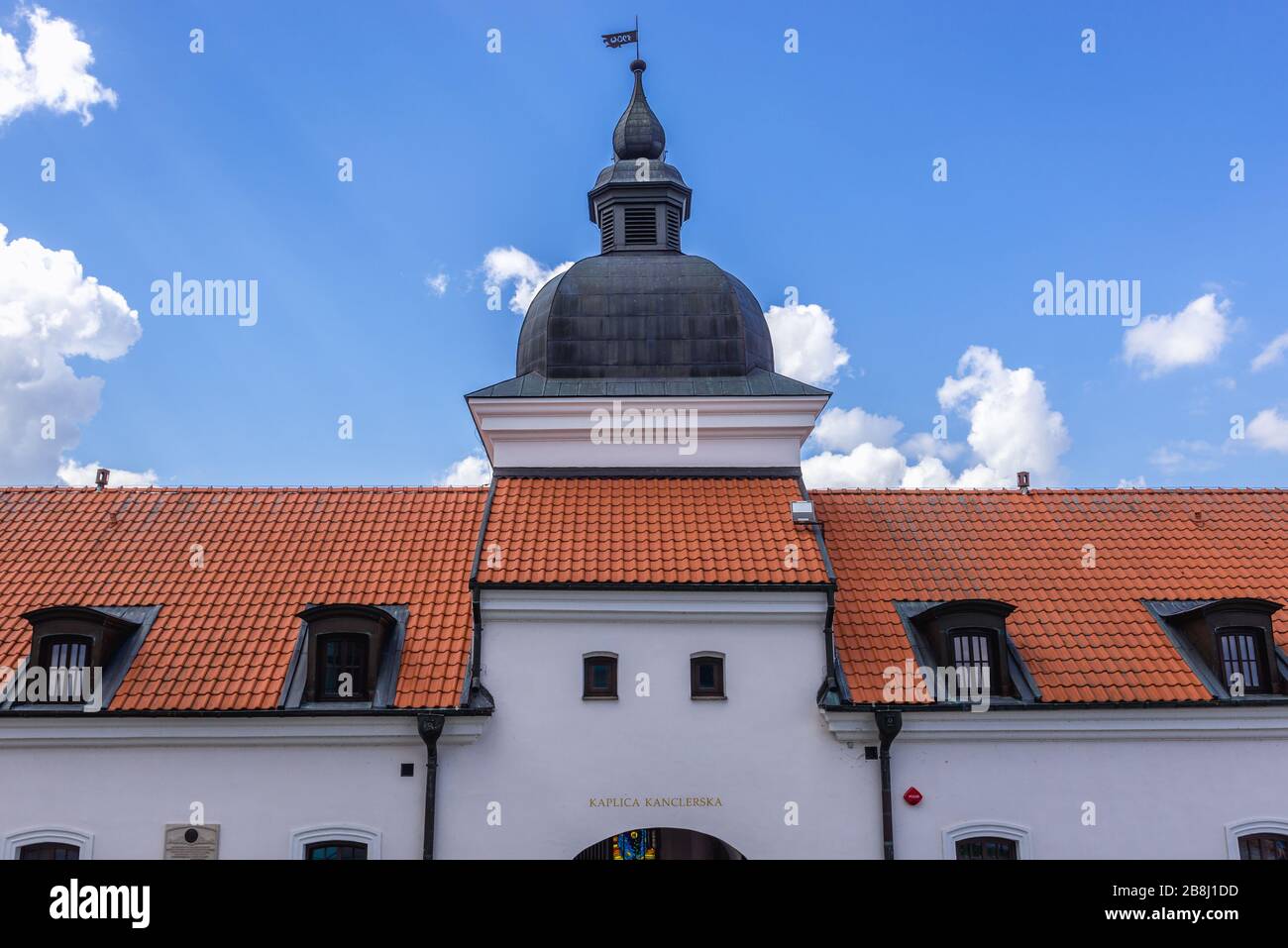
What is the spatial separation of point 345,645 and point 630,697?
473 centimetres

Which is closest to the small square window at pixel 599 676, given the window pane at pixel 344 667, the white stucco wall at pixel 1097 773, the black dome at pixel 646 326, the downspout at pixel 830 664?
the downspout at pixel 830 664

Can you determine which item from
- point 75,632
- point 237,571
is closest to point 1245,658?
point 237,571

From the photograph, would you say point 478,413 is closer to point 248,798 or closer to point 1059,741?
point 248,798

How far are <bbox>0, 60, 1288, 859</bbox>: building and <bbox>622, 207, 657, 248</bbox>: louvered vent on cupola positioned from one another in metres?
4.89

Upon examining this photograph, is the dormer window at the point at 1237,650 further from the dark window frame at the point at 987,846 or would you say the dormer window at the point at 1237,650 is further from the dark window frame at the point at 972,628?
the dark window frame at the point at 987,846

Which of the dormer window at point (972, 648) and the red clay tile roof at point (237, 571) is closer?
the red clay tile roof at point (237, 571)

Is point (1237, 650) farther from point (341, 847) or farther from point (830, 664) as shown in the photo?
point (341, 847)

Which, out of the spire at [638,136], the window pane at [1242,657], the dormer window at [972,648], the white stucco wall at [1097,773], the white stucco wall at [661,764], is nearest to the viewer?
the white stucco wall at [661,764]

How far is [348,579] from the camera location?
16.9 m

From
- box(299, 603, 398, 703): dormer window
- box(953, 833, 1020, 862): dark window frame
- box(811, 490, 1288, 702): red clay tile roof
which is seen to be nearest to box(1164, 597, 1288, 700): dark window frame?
box(811, 490, 1288, 702): red clay tile roof

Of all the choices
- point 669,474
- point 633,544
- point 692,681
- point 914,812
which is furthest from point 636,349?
point 914,812

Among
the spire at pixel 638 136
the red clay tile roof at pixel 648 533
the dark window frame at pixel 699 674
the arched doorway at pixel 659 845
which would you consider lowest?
the arched doorway at pixel 659 845

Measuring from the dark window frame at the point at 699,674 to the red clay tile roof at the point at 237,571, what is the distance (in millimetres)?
3665

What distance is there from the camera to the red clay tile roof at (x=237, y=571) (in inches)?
591
